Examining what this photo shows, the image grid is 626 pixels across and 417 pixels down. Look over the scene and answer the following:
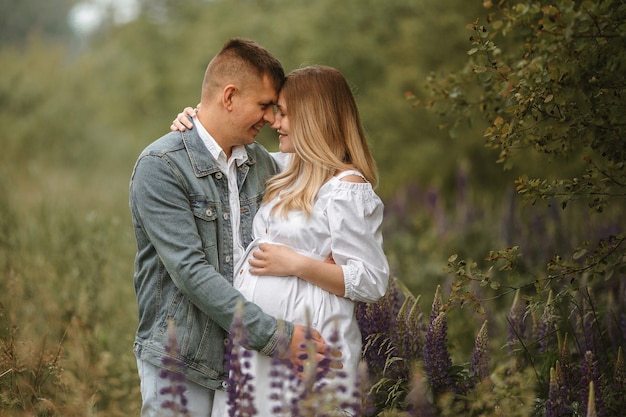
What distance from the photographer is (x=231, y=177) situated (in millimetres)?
3475

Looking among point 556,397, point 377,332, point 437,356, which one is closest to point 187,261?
point 377,332

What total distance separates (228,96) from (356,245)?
0.93 meters

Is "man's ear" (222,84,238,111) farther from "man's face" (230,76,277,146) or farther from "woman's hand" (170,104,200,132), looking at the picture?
Result: "woman's hand" (170,104,200,132)

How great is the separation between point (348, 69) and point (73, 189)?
17.1ft

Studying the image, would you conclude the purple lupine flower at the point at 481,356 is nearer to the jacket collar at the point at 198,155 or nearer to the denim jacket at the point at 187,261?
the denim jacket at the point at 187,261

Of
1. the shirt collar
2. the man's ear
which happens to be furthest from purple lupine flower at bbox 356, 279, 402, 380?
the man's ear

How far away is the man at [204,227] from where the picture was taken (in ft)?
9.99

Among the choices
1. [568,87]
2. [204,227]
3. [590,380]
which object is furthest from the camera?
[204,227]

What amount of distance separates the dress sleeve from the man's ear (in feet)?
2.20

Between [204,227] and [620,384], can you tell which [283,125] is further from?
[620,384]

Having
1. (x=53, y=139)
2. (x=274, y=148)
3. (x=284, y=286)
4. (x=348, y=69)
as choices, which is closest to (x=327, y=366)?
(x=284, y=286)

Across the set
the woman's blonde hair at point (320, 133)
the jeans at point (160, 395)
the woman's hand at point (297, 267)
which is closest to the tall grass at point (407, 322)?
the jeans at point (160, 395)

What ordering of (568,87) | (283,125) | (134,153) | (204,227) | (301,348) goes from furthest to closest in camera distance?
(134,153) → (283,125) → (204,227) → (568,87) → (301,348)

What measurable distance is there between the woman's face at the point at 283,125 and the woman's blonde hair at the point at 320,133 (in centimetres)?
3
